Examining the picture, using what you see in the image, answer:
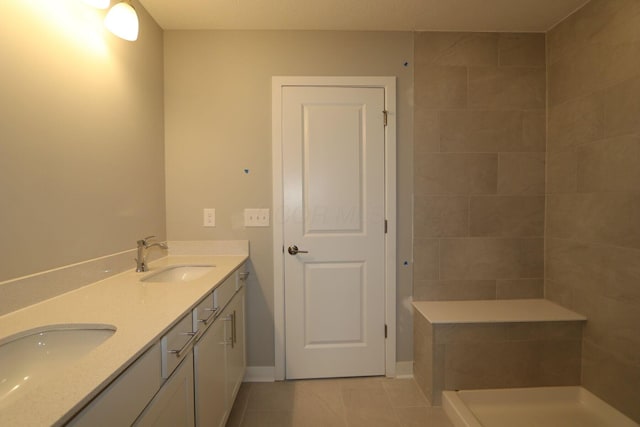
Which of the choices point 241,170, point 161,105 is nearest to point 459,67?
point 241,170

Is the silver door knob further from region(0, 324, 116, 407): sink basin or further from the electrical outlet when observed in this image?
region(0, 324, 116, 407): sink basin

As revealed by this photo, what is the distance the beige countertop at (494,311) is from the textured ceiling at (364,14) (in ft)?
6.41

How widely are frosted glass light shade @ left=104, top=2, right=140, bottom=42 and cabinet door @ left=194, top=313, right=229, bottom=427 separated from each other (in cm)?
145

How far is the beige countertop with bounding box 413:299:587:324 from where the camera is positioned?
68.9 inches

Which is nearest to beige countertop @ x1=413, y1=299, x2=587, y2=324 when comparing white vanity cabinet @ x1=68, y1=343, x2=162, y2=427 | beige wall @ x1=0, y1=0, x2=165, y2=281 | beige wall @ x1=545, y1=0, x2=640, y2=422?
beige wall @ x1=545, y1=0, x2=640, y2=422

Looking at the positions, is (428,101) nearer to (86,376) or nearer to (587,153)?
(587,153)

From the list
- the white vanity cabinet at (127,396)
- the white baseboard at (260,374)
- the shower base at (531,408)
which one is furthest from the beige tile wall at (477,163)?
the white vanity cabinet at (127,396)

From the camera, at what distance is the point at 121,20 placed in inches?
50.9

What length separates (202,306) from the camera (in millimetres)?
1148

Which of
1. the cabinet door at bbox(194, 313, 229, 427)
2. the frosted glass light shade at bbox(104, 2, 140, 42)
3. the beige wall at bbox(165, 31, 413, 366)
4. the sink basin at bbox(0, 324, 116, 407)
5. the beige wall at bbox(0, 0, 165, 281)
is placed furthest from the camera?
the beige wall at bbox(165, 31, 413, 366)

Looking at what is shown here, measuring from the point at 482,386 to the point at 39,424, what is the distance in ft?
6.96

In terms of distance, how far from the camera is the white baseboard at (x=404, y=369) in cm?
203

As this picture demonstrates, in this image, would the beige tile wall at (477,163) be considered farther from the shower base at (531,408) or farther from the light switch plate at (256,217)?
the light switch plate at (256,217)

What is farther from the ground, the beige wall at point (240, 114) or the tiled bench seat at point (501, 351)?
the beige wall at point (240, 114)
